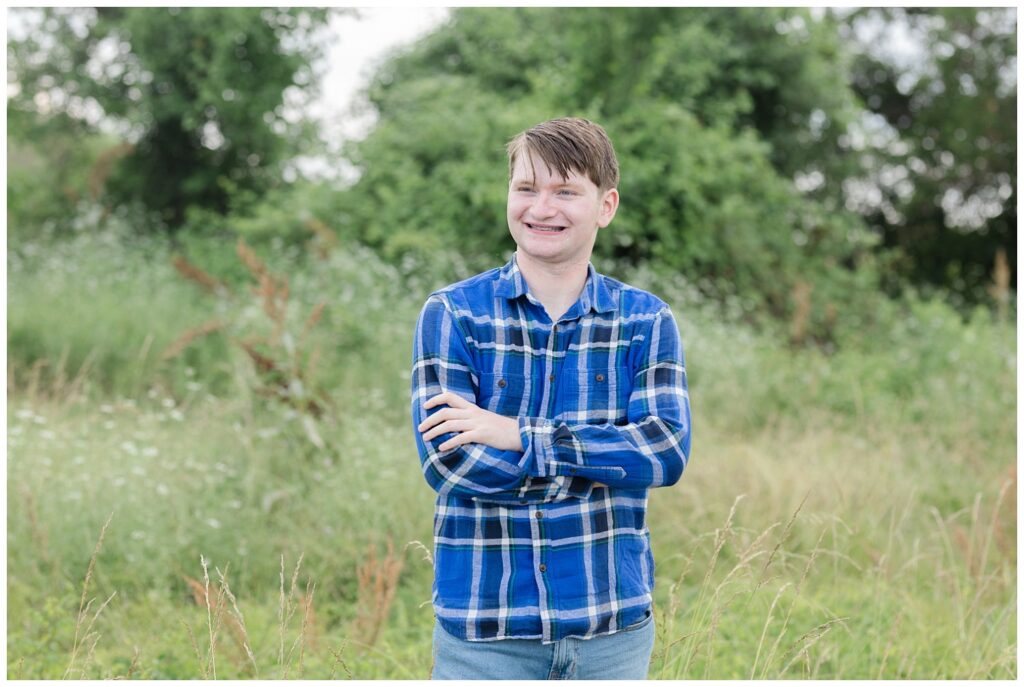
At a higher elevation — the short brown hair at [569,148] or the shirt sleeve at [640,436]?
the short brown hair at [569,148]

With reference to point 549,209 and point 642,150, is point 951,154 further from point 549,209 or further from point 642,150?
point 549,209

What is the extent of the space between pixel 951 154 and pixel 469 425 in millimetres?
13887

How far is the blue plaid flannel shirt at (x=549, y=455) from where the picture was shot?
1.84 meters

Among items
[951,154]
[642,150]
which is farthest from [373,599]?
[951,154]

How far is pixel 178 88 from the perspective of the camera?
1123cm

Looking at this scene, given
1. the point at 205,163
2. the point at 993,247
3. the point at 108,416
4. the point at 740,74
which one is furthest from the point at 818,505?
the point at 993,247

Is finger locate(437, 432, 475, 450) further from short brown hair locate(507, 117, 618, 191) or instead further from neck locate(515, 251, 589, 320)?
short brown hair locate(507, 117, 618, 191)

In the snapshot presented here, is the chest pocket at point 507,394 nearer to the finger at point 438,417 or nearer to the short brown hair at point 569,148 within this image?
the finger at point 438,417

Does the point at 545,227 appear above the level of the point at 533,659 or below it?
above

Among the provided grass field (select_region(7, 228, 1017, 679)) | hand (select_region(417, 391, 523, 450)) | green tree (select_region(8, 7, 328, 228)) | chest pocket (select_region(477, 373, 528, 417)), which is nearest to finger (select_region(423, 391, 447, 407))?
hand (select_region(417, 391, 523, 450))

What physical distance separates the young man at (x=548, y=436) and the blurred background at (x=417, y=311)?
491 mm

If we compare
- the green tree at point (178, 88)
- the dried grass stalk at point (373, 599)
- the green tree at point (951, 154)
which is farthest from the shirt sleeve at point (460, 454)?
the green tree at point (951, 154)

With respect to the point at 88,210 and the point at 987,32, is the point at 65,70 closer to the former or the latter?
the point at 88,210

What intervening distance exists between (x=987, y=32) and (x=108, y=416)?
12.9 metres
